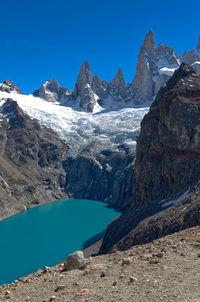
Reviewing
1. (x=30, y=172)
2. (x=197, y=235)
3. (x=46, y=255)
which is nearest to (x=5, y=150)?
(x=30, y=172)

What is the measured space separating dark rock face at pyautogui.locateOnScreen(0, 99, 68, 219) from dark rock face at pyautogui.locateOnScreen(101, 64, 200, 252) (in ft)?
208

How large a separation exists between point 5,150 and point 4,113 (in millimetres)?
41737

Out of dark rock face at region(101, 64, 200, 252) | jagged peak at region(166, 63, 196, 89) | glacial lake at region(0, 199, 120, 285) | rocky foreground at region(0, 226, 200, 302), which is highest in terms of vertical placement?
jagged peak at region(166, 63, 196, 89)

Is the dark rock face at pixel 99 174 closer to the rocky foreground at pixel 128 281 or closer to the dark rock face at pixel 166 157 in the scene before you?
the dark rock face at pixel 166 157

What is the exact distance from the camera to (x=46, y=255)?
2463 inches

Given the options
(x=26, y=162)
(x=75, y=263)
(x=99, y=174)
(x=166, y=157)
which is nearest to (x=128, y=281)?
(x=75, y=263)

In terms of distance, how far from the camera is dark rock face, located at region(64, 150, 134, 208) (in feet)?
434

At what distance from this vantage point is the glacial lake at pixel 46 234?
58875 millimetres

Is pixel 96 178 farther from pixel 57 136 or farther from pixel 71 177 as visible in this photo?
pixel 57 136

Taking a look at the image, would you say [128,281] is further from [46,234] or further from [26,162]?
[26,162]

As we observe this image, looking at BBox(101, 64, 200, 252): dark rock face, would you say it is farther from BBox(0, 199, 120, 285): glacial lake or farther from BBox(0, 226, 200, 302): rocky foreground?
BBox(0, 226, 200, 302): rocky foreground

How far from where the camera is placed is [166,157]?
5412cm

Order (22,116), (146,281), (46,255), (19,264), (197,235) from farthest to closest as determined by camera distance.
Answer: (22,116)
(46,255)
(19,264)
(197,235)
(146,281)

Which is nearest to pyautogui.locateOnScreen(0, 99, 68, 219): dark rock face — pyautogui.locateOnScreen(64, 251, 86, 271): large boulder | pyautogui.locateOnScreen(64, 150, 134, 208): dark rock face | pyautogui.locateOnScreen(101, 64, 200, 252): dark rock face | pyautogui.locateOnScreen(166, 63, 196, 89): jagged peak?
pyautogui.locateOnScreen(64, 150, 134, 208): dark rock face
